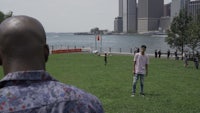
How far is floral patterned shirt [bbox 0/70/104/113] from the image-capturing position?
154cm

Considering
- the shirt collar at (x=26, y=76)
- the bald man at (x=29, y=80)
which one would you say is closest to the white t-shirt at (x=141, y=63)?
the bald man at (x=29, y=80)

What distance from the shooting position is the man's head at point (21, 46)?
1.65 meters

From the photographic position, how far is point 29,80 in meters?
1.60

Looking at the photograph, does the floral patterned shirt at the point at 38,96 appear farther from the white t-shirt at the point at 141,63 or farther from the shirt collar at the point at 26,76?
the white t-shirt at the point at 141,63

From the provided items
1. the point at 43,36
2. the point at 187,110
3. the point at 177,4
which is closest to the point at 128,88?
the point at 187,110

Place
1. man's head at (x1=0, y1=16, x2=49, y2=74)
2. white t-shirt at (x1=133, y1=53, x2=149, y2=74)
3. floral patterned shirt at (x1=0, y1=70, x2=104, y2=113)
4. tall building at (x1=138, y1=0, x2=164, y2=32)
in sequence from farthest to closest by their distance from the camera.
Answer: tall building at (x1=138, y1=0, x2=164, y2=32) < white t-shirt at (x1=133, y1=53, x2=149, y2=74) < man's head at (x1=0, y1=16, x2=49, y2=74) < floral patterned shirt at (x1=0, y1=70, x2=104, y2=113)

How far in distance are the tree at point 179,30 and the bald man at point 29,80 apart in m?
39.1

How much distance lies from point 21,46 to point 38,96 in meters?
0.27

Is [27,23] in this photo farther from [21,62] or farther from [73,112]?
[73,112]

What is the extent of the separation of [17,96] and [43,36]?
0.36 metres

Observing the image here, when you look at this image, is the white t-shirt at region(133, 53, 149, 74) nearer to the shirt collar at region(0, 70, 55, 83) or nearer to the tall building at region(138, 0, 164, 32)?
the shirt collar at region(0, 70, 55, 83)

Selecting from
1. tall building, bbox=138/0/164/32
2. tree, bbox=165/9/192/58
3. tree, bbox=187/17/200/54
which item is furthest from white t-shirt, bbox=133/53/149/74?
tall building, bbox=138/0/164/32

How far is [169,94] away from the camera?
11977 mm

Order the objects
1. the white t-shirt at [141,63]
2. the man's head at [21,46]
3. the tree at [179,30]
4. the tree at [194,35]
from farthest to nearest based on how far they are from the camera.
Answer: the tree at [179,30], the tree at [194,35], the white t-shirt at [141,63], the man's head at [21,46]
